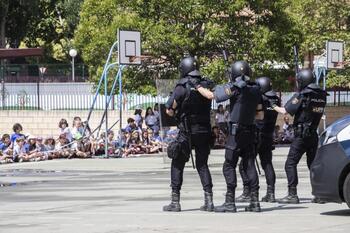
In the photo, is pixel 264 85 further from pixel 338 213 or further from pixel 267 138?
pixel 338 213

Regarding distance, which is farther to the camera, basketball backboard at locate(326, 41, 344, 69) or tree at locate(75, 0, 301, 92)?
basketball backboard at locate(326, 41, 344, 69)

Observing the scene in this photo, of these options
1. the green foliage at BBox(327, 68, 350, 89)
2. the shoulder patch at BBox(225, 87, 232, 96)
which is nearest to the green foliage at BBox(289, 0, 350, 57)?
the green foliage at BBox(327, 68, 350, 89)

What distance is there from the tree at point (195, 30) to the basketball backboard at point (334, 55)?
131 centimetres

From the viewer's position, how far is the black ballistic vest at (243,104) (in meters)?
10.3

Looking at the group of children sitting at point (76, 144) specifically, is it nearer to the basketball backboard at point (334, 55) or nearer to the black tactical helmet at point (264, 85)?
the basketball backboard at point (334, 55)

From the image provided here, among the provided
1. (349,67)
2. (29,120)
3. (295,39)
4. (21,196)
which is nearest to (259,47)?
(295,39)

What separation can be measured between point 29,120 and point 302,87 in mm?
21557

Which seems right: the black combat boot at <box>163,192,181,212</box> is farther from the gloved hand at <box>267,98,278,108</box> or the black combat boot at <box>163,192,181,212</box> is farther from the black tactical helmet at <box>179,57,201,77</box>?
the gloved hand at <box>267,98,278,108</box>

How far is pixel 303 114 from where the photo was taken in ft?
37.3

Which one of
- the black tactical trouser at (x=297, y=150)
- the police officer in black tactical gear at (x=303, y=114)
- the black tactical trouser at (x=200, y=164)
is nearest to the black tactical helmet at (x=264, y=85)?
the police officer in black tactical gear at (x=303, y=114)

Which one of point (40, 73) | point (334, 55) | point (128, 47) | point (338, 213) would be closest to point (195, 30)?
point (334, 55)

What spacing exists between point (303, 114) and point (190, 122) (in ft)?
6.06

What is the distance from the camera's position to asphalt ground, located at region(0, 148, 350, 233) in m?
9.34

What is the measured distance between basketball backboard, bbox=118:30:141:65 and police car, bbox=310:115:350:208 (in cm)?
1433
